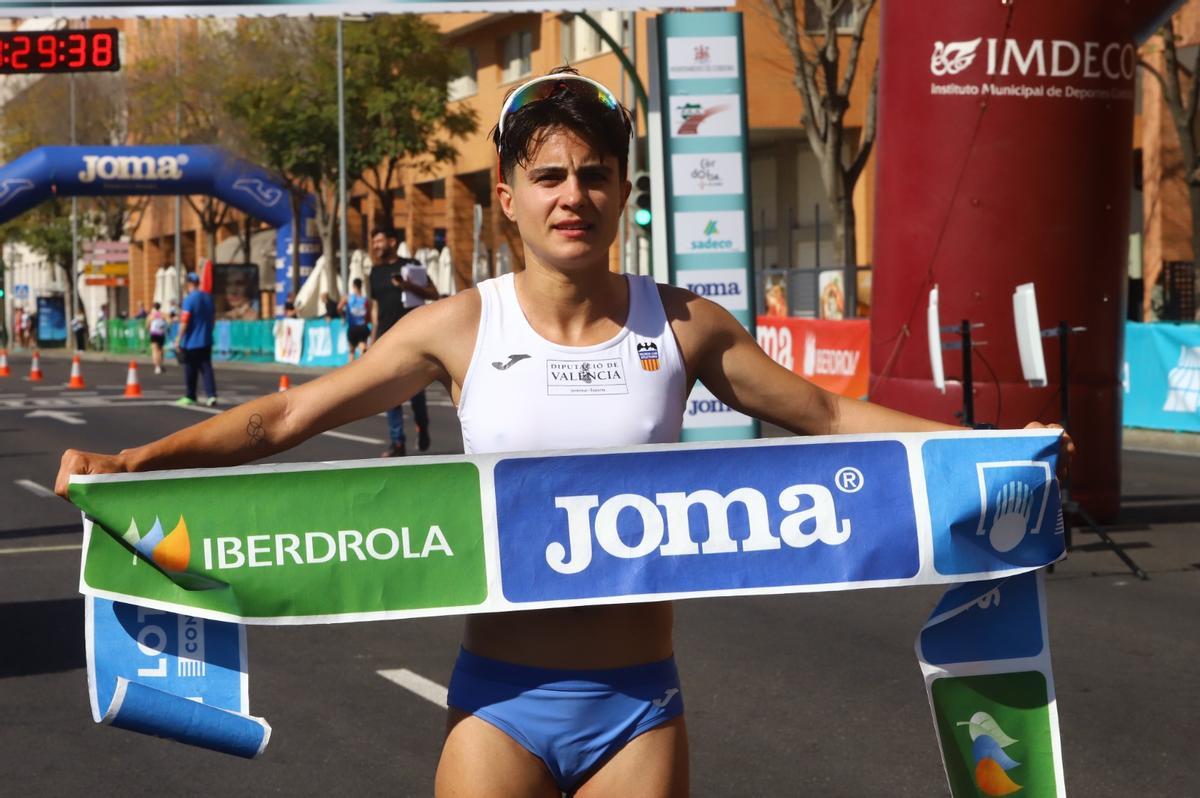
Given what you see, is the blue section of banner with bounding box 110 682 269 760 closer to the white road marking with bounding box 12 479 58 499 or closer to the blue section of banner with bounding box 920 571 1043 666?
the blue section of banner with bounding box 920 571 1043 666

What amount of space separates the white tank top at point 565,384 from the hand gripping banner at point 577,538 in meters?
0.04

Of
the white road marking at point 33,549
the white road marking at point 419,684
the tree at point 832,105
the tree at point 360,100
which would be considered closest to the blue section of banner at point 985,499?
the white road marking at point 419,684

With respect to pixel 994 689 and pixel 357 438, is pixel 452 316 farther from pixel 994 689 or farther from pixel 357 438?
pixel 357 438

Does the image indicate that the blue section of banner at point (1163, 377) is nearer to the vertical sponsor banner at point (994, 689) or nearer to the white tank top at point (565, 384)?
the vertical sponsor banner at point (994, 689)

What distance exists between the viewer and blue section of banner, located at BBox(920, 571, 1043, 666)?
359cm

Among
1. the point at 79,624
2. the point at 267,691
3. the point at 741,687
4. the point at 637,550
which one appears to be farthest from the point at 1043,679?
the point at 79,624

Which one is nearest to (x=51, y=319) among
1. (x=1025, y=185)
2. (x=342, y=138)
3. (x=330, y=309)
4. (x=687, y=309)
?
(x=330, y=309)

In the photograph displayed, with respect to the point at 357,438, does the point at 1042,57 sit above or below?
above

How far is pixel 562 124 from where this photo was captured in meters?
3.20

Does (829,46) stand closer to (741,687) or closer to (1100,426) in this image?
(1100,426)

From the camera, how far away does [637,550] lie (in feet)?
11.2

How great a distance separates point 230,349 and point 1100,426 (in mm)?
43953

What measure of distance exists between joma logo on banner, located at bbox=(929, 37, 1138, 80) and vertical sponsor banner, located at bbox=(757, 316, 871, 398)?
1161 centimetres

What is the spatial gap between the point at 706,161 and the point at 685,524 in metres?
12.8
